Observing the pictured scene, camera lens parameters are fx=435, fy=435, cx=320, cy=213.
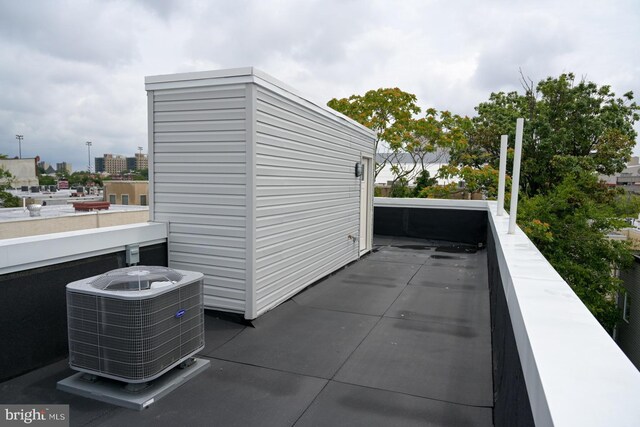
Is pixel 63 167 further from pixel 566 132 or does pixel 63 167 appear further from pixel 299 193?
pixel 299 193

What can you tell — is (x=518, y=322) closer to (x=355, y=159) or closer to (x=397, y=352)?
(x=397, y=352)

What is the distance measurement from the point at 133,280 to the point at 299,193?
2.79m

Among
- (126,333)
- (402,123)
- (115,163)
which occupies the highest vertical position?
(115,163)

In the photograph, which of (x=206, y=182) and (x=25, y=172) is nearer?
(x=206, y=182)

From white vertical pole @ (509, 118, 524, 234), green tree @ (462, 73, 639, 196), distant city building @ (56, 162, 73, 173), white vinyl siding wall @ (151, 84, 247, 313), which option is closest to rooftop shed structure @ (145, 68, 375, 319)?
white vinyl siding wall @ (151, 84, 247, 313)

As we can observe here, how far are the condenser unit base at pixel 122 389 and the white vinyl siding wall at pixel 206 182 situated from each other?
1.34 metres

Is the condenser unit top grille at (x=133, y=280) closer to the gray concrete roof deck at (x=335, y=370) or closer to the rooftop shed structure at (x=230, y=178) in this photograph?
the gray concrete roof deck at (x=335, y=370)

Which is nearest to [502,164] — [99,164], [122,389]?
[122,389]

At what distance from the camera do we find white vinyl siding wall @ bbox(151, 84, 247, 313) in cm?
441

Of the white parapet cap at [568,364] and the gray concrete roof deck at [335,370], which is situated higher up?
the white parapet cap at [568,364]

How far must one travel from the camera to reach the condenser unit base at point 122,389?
2908 mm

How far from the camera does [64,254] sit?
3.50 m

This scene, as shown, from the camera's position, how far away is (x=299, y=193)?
5539 mm

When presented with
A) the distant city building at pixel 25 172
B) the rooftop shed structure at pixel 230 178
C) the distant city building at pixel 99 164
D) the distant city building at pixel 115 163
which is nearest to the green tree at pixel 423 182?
the rooftop shed structure at pixel 230 178
